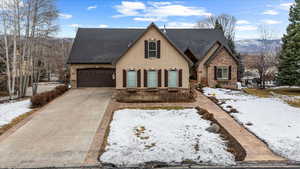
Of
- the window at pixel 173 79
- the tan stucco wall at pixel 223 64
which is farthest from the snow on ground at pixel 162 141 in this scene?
the tan stucco wall at pixel 223 64

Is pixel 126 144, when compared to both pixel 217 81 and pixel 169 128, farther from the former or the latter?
pixel 217 81

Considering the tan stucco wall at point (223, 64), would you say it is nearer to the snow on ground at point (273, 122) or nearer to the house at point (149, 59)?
the house at point (149, 59)

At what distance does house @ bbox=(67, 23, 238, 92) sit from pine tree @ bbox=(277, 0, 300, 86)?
24.0 ft

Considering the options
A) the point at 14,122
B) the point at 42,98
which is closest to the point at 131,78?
the point at 42,98

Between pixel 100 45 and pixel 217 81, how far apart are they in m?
14.9

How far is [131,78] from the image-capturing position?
2189cm

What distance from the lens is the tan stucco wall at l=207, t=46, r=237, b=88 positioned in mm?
29312

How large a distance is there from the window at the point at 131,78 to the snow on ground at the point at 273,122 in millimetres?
7627

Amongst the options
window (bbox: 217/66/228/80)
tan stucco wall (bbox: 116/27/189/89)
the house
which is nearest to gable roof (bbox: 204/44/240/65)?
the house

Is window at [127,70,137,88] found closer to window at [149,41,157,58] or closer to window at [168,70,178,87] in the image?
window at [149,41,157,58]

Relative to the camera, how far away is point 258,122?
14742 millimetres

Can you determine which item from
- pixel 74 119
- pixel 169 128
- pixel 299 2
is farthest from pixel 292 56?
pixel 74 119

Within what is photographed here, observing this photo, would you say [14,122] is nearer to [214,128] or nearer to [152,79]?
[152,79]

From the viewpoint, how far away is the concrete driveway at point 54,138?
9.78 meters
